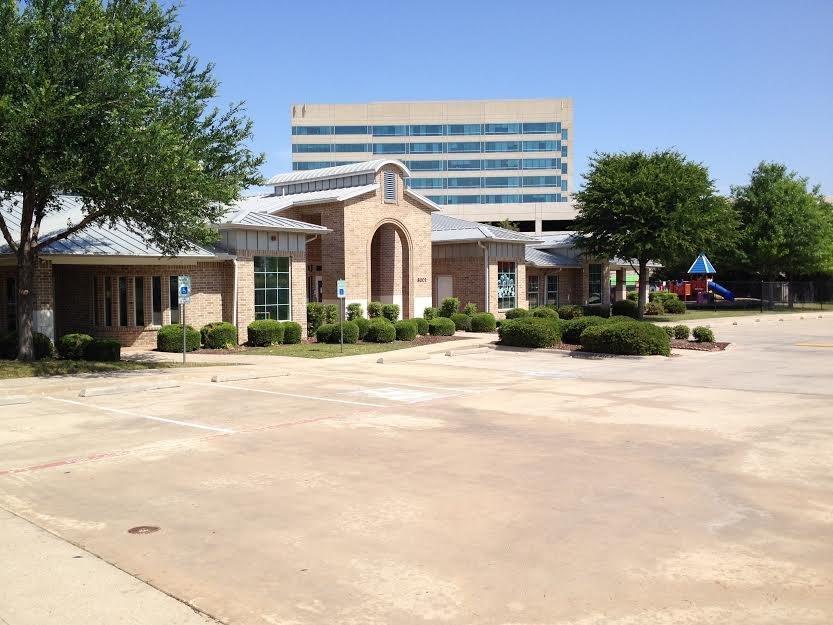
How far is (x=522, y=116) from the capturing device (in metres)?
107

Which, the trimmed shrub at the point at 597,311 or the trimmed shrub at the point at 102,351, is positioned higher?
the trimmed shrub at the point at 597,311

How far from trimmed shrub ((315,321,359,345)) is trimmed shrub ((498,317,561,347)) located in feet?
17.9

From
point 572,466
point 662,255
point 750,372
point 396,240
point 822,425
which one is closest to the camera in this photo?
point 572,466

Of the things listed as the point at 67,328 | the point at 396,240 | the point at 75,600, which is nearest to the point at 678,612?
the point at 75,600

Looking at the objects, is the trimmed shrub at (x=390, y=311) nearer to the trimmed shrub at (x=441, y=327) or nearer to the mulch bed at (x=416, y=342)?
the trimmed shrub at (x=441, y=327)

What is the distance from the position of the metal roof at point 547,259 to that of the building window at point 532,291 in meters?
1.15

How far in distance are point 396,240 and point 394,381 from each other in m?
18.3

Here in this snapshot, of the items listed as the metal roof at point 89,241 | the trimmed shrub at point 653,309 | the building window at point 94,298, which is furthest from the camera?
the trimmed shrub at point 653,309

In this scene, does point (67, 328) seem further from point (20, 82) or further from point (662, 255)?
point (662, 255)

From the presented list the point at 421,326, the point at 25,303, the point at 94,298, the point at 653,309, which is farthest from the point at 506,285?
the point at 25,303

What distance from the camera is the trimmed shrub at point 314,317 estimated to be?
100 feet

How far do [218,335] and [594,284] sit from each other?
28.4 meters

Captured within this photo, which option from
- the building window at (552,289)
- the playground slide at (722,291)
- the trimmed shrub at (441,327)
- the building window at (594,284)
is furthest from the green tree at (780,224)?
the trimmed shrub at (441,327)

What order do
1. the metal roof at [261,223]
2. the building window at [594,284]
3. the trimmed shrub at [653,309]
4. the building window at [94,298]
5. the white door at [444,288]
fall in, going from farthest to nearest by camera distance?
the trimmed shrub at [653,309]
the building window at [594,284]
the white door at [444,288]
the metal roof at [261,223]
the building window at [94,298]
